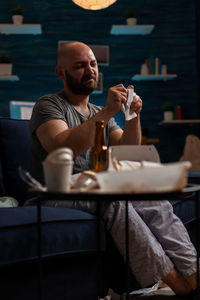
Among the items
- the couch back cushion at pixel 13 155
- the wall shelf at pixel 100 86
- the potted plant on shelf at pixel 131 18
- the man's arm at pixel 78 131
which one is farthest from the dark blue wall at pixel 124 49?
the man's arm at pixel 78 131

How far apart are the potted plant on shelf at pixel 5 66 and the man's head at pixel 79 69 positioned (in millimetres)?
2974

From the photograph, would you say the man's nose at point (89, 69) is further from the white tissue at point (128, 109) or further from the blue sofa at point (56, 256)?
the blue sofa at point (56, 256)

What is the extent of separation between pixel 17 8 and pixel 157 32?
169 cm

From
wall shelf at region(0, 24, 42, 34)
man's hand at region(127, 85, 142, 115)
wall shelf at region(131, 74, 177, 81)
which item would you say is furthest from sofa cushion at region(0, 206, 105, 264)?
wall shelf at region(0, 24, 42, 34)

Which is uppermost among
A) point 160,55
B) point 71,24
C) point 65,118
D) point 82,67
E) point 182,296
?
point 71,24

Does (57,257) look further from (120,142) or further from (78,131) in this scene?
(120,142)

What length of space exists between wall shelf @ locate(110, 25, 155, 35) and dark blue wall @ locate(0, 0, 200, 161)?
0.10m

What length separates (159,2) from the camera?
504 centimetres

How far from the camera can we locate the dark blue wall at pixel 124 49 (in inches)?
195

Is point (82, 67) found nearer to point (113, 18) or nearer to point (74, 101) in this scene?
point (74, 101)

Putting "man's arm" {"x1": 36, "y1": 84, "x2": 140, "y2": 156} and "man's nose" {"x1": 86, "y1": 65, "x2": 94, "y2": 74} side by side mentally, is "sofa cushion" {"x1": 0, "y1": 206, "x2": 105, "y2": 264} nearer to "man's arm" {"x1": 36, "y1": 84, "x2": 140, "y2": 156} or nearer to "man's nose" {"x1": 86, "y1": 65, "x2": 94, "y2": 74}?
"man's arm" {"x1": 36, "y1": 84, "x2": 140, "y2": 156}

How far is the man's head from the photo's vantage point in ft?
6.12

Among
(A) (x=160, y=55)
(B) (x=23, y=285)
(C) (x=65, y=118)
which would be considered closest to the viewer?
(B) (x=23, y=285)

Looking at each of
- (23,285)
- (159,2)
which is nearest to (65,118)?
(23,285)
